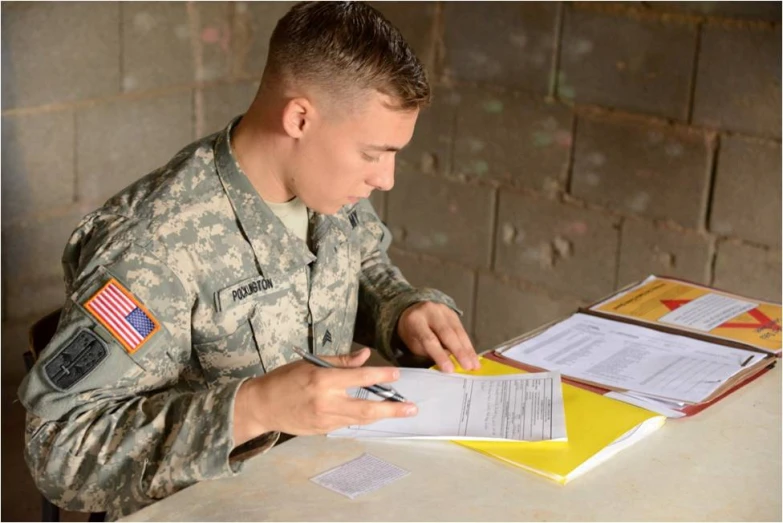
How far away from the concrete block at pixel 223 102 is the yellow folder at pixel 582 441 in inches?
81.5

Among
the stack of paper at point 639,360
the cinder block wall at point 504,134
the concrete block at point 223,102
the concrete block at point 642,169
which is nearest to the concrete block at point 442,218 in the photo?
the cinder block wall at point 504,134

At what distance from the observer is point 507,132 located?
347cm

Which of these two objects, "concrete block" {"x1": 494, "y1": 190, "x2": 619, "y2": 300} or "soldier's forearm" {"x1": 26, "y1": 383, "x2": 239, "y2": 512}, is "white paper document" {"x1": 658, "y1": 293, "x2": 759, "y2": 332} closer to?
"soldier's forearm" {"x1": 26, "y1": 383, "x2": 239, "y2": 512}

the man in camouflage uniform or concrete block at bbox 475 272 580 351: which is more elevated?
the man in camouflage uniform

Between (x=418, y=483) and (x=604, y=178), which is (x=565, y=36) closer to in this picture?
(x=604, y=178)

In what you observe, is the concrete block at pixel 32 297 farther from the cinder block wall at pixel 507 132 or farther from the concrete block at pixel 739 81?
the concrete block at pixel 739 81

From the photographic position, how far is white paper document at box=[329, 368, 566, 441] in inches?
59.6

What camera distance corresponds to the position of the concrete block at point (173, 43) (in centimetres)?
313

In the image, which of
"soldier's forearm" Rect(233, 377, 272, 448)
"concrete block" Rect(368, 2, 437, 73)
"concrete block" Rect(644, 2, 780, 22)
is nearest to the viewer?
"soldier's forearm" Rect(233, 377, 272, 448)

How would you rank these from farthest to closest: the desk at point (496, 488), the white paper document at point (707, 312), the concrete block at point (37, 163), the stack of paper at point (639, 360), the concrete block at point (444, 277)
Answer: the concrete block at point (444, 277)
the concrete block at point (37, 163)
the white paper document at point (707, 312)
the stack of paper at point (639, 360)
the desk at point (496, 488)

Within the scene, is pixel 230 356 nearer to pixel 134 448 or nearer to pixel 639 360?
pixel 134 448

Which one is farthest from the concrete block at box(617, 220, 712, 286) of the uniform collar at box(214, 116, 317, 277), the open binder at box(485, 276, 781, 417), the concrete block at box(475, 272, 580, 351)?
the uniform collar at box(214, 116, 317, 277)

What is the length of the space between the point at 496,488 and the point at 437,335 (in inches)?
19.2

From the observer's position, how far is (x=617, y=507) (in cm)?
136
